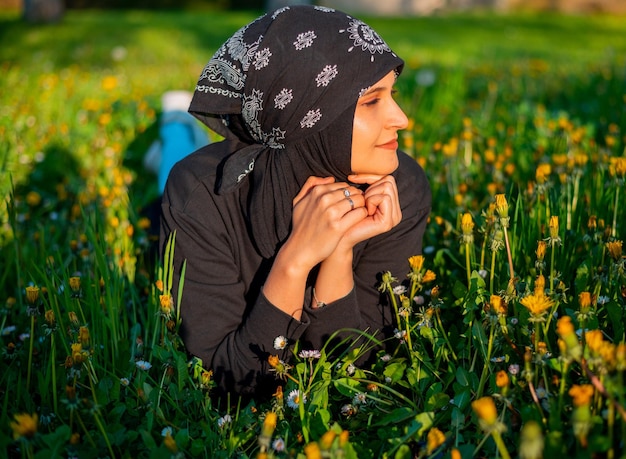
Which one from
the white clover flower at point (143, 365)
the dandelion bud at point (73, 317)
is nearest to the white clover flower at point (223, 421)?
the white clover flower at point (143, 365)

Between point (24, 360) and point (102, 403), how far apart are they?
0.45 m

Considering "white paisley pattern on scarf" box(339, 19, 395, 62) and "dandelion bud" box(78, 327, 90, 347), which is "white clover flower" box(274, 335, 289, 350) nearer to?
"dandelion bud" box(78, 327, 90, 347)

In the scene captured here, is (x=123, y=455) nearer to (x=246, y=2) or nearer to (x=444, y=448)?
(x=444, y=448)

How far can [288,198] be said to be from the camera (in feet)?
6.75

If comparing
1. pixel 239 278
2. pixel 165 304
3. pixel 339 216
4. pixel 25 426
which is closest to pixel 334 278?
pixel 339 216

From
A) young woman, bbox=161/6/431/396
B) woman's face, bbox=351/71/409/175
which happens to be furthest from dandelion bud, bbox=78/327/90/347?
woman's face, bbox=351/71/409/175

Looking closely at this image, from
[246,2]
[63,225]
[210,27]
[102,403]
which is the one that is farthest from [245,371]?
[246,2]

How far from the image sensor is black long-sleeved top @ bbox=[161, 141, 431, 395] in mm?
1966

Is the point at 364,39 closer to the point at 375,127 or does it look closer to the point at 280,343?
the point at 375,127

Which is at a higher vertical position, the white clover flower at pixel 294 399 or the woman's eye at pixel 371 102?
the woman's eye at pixel 371 102

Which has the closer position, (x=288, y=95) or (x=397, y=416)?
(x=397, y=416)

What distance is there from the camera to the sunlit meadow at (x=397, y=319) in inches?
60.0

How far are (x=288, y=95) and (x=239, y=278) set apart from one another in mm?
620

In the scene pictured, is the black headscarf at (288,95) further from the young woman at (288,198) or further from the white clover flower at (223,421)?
the white clover flower at (223,421)
